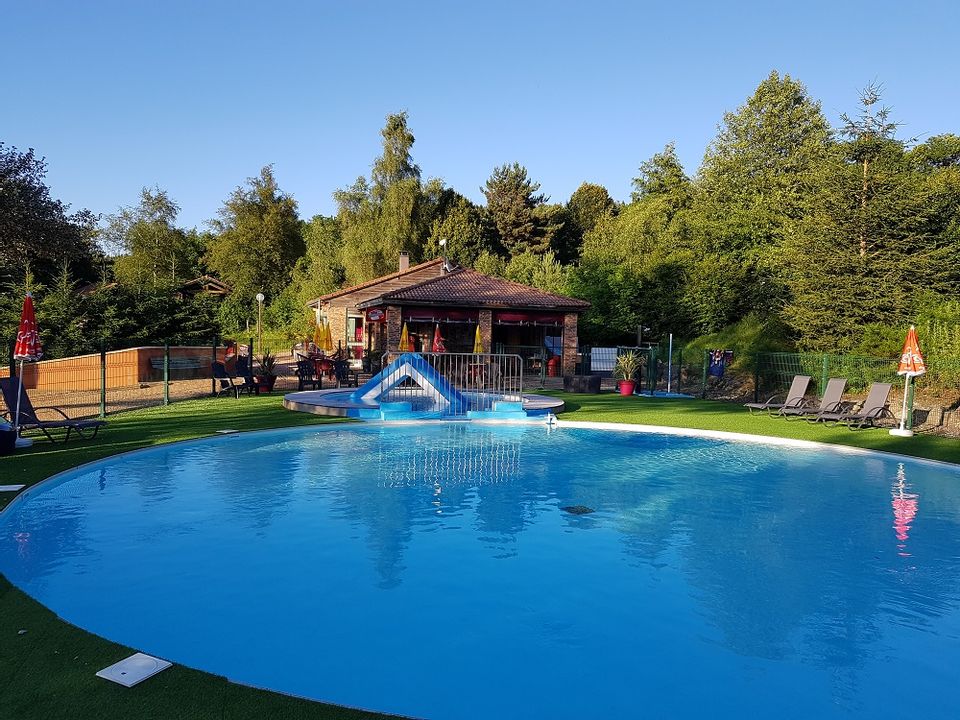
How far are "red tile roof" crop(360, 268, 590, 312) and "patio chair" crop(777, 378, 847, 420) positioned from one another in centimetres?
1217

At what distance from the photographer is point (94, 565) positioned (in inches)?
236

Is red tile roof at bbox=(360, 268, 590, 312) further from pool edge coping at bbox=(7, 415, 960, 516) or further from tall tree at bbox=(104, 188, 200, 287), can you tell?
tall tree at bbox=(104, 188, 200, 287)

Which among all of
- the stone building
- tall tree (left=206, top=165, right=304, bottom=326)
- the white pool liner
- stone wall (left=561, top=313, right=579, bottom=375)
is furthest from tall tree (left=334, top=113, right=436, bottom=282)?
the white pool liner

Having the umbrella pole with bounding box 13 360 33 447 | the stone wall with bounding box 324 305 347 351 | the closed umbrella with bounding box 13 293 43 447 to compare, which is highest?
the stone wall with bounding box 324 305 347 351

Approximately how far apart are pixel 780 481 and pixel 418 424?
7.92 meters

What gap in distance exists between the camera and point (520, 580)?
5.97 meters

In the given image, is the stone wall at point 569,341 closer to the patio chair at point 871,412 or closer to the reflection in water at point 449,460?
the patio chair at point 871,412

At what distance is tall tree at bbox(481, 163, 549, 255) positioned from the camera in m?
52.3

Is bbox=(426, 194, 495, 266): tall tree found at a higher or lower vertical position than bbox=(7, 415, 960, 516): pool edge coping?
higher

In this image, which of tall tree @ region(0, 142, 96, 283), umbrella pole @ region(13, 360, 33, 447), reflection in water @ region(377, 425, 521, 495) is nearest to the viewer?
reflection in water @ region(377, 425, 521, 495)

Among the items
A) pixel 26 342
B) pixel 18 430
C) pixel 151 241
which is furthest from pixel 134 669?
pixel 151 241

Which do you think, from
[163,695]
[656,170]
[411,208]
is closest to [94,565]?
[163,695]

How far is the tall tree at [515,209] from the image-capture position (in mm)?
52281

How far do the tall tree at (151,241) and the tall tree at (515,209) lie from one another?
26287 mm
